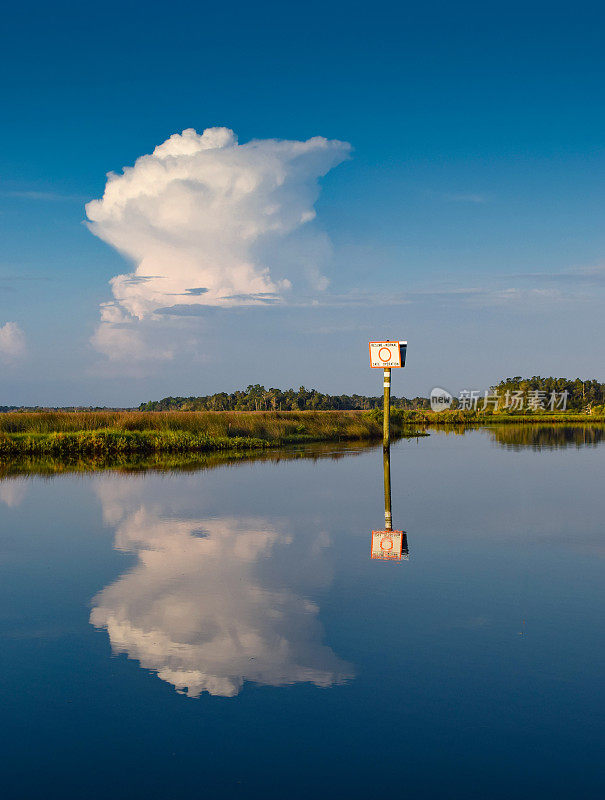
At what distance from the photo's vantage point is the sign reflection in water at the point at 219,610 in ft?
16.1

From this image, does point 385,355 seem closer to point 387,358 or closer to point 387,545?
point 387,358

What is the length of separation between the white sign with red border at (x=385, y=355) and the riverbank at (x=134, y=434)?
7096mm

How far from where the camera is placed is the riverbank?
26.1m

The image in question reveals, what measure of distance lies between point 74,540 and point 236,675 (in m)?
5.92

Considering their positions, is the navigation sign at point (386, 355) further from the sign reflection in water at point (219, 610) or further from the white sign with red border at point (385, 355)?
the sign reflection in water at point (219, 610)

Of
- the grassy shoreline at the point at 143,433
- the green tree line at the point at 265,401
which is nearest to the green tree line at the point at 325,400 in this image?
the green tree line at the point at 265,401

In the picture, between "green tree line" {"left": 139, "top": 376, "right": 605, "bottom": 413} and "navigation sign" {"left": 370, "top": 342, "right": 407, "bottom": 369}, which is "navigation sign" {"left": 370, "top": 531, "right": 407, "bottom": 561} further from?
"green tree line" {"left": 139, "top": 376, "right": 605, "bottom": 413}

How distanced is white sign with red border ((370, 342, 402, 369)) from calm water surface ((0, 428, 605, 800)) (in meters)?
14.5

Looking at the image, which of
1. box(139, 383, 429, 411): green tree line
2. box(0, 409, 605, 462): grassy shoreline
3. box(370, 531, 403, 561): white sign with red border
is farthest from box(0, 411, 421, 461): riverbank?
box(139, 383, 429, 411): green tree line

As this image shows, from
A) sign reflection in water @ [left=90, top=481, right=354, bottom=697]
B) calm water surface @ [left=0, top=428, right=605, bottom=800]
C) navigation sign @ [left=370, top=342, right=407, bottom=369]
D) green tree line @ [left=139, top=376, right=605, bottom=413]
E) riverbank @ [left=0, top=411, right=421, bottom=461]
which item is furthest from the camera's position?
green tree line @ [left=139, top=376, right=605, bottom=413]

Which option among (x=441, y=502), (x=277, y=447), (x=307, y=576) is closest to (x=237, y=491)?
(x=441, y=502)

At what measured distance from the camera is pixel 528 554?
344 inches

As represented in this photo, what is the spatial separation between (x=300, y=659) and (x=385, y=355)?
21061 mm

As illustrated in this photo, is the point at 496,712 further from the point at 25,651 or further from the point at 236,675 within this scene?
the point at 25,651
